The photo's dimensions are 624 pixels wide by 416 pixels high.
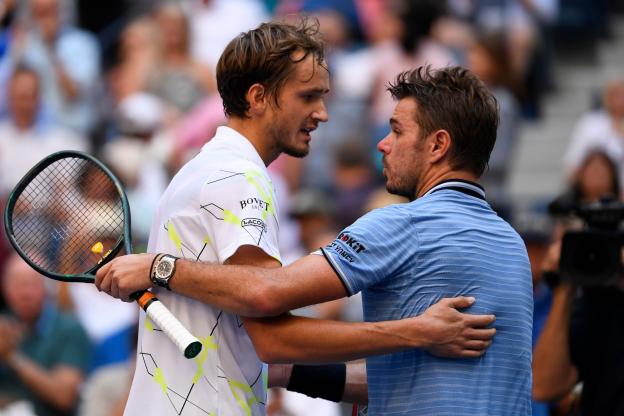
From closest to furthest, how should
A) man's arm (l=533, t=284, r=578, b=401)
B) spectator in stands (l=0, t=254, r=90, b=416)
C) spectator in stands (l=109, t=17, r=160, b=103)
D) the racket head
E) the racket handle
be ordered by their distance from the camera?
the racket handle < the racket head < man's arm (l=533, t=284, r=578, b=401) < spectator in stands (l=0, t=254, r=90, b=416) < spectator in stands (l=109, t=17, r=160, b=103)

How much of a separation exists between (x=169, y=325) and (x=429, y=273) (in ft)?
2.63

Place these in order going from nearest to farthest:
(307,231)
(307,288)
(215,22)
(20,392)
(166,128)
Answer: (307,288)
(20,392)
(307,231)
(166,128)
(215,22)

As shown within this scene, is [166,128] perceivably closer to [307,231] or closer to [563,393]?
[307,231]

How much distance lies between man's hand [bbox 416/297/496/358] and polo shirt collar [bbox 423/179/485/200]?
38cm

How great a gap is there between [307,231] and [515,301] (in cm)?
494

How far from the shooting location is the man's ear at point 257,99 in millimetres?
4078

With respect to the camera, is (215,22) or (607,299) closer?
(607,299)

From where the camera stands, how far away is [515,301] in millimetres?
3877

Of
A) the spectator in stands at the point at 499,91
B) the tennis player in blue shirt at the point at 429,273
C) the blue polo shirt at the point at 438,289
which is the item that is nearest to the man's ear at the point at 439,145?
the tennis player in blue shirt at the point at 429,273

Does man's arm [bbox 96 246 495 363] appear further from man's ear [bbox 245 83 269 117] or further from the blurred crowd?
the blurred crowd

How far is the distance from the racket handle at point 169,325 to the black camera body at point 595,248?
1963 mm

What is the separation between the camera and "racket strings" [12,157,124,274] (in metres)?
4.37

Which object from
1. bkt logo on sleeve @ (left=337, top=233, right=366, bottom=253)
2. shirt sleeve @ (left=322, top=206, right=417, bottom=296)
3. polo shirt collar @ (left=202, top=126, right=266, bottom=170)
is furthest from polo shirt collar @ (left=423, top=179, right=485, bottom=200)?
polo shirt collar @ (left=202, top=126, right=266, bottom=170)

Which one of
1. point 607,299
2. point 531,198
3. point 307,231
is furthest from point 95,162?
point 531,198
